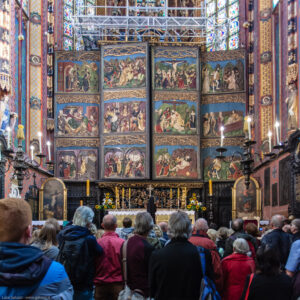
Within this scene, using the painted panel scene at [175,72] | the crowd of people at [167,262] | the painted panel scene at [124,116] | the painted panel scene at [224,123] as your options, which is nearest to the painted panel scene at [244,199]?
the painted panel scene at [224,123]

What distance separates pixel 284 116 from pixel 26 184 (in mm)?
10931

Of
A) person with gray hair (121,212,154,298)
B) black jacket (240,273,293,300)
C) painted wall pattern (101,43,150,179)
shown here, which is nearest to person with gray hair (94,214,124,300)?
person with gray hair (121,212,154,298)

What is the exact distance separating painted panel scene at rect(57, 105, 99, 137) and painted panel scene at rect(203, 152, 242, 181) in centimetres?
603

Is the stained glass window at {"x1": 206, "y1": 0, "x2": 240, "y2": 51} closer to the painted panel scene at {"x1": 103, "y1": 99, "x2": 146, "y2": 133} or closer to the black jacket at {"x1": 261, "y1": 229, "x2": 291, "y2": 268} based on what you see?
the painted panel scene at {"x1": 103, "y1": 99, "x2": 146, "y2": 133}

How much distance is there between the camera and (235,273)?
6043 mm

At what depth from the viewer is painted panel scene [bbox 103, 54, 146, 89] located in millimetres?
26950

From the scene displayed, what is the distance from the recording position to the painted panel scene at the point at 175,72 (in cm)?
2714

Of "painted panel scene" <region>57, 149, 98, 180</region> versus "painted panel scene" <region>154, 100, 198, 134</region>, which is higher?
"painted panel scene" <region>154, 100, 198, 134</region>

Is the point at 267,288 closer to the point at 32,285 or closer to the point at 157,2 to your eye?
the point at 32,285

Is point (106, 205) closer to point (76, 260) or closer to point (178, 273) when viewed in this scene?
point (76, 260)

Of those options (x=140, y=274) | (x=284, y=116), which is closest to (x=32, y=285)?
(x=140, y=274)

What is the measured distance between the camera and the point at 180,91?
27.0 metres

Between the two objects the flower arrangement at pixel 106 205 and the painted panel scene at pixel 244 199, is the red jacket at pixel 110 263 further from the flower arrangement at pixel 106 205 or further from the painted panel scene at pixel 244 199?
the painted panel scene at pixel 244 199

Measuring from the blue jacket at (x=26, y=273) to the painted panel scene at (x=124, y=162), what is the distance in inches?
918
